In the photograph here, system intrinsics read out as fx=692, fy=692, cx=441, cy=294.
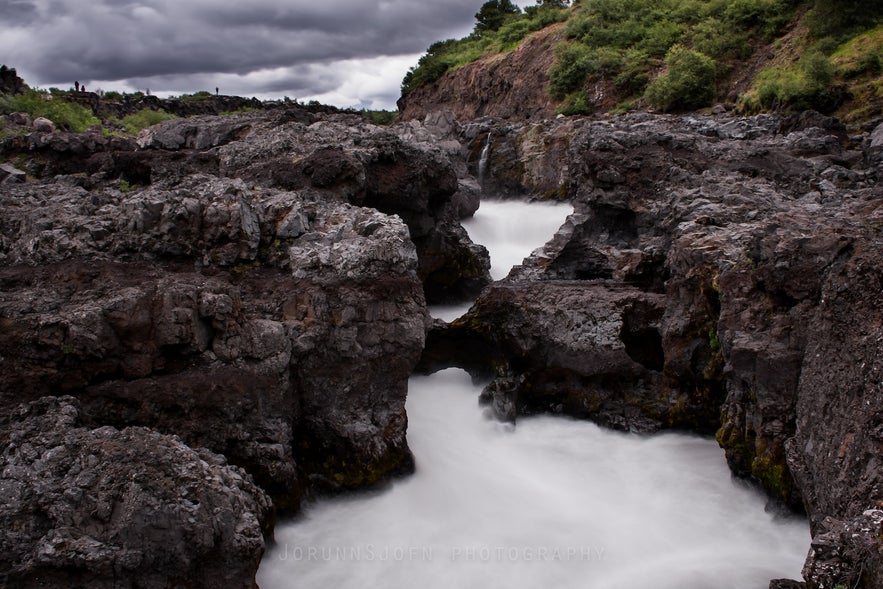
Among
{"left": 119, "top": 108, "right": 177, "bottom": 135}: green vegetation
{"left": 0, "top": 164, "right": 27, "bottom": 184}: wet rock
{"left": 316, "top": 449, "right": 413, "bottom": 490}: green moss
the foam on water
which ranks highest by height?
{"left": 119, "top": 108, "right": 177, "bottom": 135}: green vegetation

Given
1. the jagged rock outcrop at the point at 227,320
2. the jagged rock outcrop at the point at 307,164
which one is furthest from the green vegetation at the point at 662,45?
the jagged rock outcrop at the point at 227,320

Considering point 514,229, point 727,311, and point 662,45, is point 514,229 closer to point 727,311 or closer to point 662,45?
point 727,311

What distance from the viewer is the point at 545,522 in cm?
1050

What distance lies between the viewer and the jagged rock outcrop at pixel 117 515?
22.5 ft

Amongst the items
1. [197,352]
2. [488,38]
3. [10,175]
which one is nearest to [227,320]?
[197,352]

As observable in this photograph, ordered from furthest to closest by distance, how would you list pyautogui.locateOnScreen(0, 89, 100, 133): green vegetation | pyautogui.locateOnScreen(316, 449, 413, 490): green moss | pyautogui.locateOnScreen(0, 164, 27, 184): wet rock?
1. pyautogui.locateOnScreen(0, 89, 100, 133): green vegetation
2. pyautogui.locateOnScreen(0, 164, 27, 184): wet rock
3. pyautogui.locateOnScreen(316, 449, 413, 490): green moss

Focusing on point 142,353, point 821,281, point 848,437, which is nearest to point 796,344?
point 821,281

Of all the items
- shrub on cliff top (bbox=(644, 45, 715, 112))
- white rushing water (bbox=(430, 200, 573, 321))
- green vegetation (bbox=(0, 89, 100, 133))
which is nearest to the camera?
white rushing water (bbox=(430, 200, 573, 321))

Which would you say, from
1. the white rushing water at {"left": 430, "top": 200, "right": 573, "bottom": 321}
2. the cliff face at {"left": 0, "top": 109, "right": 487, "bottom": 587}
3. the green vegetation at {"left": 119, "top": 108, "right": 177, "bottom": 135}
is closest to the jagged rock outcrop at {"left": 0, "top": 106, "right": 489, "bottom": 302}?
the cliff face at {"left": 0, "top": 109, "right": 487, "bottom": 587}

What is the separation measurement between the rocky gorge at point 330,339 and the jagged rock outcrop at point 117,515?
2 centimetres

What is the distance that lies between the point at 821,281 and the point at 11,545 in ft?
34.6

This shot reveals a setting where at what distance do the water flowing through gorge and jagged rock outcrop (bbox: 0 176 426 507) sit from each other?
85cm

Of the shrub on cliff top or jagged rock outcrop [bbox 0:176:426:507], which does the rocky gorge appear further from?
the shrub on cliff top

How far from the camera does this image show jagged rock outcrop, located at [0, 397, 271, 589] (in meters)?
6.86
